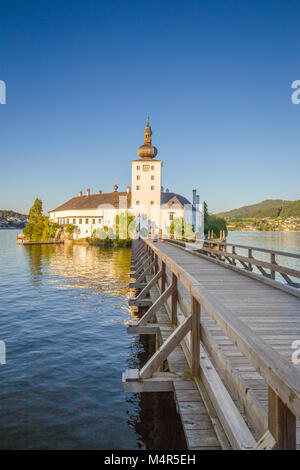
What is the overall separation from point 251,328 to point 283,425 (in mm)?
3063

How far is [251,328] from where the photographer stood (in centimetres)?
503

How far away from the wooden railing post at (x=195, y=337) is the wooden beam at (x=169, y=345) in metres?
0.09

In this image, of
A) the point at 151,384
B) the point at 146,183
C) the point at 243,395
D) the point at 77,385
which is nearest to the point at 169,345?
the point at 151,384

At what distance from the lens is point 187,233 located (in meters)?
60.2

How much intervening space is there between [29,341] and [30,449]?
604cm

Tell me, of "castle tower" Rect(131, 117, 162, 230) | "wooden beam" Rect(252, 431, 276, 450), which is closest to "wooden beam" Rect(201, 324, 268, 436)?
"wooden beam" Rect(252, 431, 276, 450)

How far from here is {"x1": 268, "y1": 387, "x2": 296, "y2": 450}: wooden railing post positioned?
6.64 feet

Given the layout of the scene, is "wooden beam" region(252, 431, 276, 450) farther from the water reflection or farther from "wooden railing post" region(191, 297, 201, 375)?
the water reflection

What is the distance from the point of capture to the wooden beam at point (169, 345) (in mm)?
4559

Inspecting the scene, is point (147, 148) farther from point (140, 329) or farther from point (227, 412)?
point (227, 412)

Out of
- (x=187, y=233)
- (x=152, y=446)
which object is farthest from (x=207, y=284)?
(x=187, y=233)

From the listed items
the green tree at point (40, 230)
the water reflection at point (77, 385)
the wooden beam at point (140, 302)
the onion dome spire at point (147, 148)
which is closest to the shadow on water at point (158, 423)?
the water reflection at point (77, 385)
